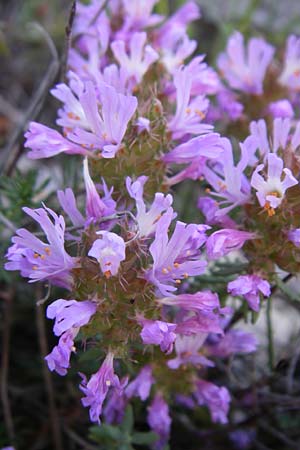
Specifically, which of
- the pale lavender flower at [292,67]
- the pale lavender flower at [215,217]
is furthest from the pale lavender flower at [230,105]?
the pale lavender flower at [215,217]

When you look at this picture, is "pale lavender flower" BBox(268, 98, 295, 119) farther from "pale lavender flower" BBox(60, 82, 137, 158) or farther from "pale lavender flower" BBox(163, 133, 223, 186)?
"pale lavender flower" BBox(60, 82, 137, 158)

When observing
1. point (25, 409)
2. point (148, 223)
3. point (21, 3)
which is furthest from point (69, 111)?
point (21, 3)

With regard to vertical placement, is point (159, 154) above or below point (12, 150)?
above

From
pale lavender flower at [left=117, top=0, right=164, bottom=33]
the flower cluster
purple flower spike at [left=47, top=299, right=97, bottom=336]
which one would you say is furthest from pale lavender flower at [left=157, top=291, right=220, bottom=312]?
pale lavender flower at [left=117, top=0, right=164, bottom=33]

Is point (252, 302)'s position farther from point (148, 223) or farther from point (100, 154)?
point (100, 154)

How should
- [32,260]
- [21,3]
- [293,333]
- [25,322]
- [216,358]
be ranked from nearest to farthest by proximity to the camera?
[32,260] → [216,358] → [25,322] → [293,333] → [21,3]

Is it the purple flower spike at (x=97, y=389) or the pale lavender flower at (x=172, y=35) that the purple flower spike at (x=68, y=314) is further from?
the pale lavender flower at (x=172, y=35)
